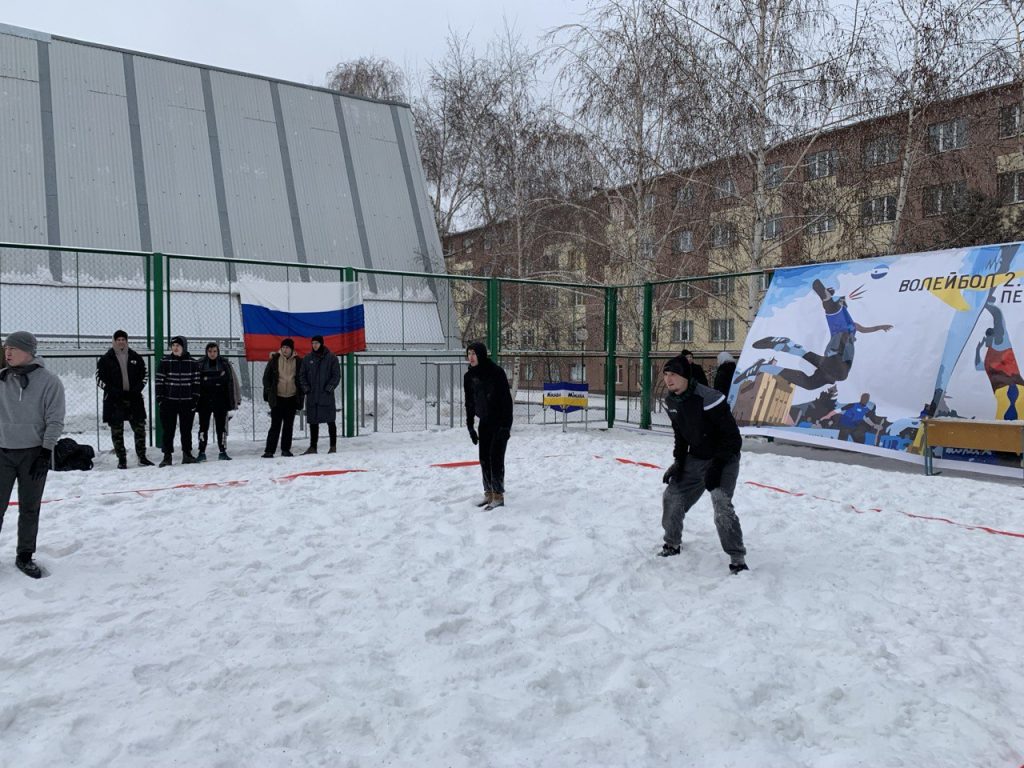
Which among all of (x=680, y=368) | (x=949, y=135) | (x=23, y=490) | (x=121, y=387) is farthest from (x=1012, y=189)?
(x=23, y=490)

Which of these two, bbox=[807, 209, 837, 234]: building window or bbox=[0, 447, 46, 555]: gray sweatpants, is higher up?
bbox=[807, 209, 837, 234]: building window

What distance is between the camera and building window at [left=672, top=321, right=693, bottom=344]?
17.5 m

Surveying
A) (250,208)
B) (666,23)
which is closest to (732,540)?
(666,23)

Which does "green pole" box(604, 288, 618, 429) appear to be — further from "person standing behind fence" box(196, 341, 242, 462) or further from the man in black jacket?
the man in black jacket

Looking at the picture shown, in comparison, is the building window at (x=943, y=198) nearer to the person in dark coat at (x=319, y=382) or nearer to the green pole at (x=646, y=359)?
the green pole at (x=646, y=359)

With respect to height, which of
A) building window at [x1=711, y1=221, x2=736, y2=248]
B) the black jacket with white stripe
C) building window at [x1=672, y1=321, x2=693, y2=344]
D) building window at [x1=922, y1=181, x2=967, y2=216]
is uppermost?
Result: building window at [x1=922, y1=181, x2=967, y2=216]

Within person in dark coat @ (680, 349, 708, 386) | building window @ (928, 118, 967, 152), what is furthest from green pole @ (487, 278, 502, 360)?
building window @ (928, 118, 967, 152)

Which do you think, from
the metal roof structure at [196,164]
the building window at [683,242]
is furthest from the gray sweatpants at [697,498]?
the metal roof structure at [196,164]

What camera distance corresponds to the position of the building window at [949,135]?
14940mm

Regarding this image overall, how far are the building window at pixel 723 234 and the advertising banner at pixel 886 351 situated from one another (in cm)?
483

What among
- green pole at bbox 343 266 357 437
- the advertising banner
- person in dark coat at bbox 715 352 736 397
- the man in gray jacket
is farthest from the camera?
green pole at bbox 343 266 357 437

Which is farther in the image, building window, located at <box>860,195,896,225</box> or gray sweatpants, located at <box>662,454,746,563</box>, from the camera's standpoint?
building window, located at <box>860,195,896,225</box>

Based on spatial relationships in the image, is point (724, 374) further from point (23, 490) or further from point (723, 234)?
point (23, 490)

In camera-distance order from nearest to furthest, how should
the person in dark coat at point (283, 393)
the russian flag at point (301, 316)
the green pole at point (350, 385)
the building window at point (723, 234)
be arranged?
the person in dark coat at point (283, 393), the russian flag at point (301, 316), the green pole at point (350, 385), the building window at point (723, 234)
